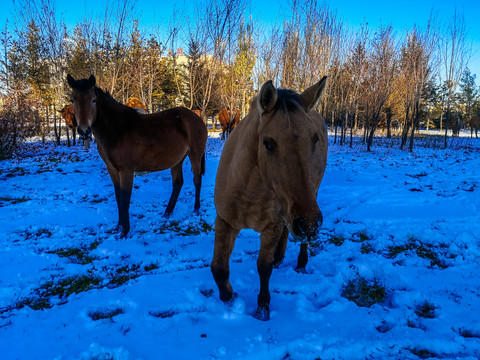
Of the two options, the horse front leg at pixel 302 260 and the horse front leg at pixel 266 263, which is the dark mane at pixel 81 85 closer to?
the horse front leg at pixel 266 263

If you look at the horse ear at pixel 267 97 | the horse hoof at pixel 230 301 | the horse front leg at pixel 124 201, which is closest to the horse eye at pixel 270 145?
the horse ear at pixel 267 97

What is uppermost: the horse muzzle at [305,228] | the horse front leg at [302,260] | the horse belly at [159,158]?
the horse belly at [159,158]

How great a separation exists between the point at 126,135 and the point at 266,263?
3.35m

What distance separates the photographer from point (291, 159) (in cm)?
149

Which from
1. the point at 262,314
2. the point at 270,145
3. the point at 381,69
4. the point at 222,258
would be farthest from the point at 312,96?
the point at 381,69

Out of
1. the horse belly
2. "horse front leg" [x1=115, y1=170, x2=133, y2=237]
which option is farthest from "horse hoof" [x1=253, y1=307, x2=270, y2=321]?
the horse belly

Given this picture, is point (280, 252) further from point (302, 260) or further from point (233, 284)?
point (233, 284)

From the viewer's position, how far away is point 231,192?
86.2 inches

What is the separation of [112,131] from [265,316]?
367cm

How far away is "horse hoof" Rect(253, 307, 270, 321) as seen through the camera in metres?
2.20

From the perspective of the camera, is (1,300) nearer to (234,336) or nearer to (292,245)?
(234,336)

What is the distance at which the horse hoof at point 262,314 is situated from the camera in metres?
2.20

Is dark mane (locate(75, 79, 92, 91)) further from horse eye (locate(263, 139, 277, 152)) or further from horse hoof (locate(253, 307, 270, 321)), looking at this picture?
horse hoof (locate(253, 307, 270, 321))

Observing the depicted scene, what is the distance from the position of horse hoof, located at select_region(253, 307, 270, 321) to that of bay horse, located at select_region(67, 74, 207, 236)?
2.72m
